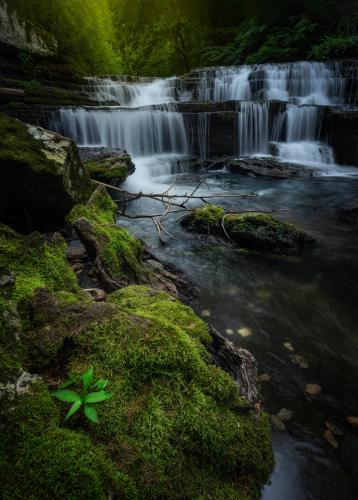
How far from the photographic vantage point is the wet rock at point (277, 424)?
106 inches

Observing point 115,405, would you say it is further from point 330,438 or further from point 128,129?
point 128,129

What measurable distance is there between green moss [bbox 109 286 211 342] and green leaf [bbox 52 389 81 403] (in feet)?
2.59

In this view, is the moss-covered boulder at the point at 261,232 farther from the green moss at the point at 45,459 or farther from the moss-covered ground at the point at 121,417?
the green moss at the point at 45,459

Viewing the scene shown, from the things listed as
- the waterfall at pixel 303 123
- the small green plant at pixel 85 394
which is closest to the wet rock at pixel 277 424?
the small green plant at pixel 85 394

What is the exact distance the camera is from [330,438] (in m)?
2.58

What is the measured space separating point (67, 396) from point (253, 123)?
1663cm

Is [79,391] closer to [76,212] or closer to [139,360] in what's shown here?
[139,360]

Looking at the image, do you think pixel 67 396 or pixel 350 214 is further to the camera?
pixel 350 214

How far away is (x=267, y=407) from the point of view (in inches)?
114

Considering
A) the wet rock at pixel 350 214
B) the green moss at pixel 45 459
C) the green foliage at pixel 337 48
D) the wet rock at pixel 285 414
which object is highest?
the green foliage at pixel 337 48

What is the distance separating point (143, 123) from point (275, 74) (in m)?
10.0

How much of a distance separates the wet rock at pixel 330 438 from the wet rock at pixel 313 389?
41cm

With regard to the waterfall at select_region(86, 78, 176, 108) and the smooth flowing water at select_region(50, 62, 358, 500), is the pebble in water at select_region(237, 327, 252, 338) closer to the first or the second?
the smooth flowing water at select_region(50, 62, 358, 500)

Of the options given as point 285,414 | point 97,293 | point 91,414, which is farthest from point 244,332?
point 91,414
